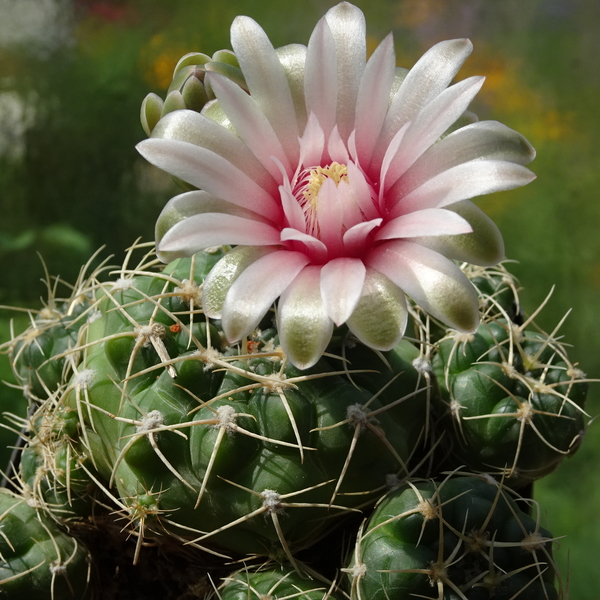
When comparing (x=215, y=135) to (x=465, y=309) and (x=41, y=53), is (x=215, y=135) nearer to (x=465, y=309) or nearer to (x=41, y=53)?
(x=465, y=309)

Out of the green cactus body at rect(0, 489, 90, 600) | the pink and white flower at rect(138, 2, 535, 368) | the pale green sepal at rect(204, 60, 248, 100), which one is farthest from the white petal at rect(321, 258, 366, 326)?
the green cactus body at rect(0, 489, 90, 600)

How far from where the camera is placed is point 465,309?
1.63ft

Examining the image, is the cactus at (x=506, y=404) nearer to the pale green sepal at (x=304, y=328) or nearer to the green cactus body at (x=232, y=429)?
the green cactus body at (x=232, y=429)

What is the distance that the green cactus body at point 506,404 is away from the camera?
702 mm

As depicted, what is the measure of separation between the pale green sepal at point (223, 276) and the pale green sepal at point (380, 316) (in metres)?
0.10

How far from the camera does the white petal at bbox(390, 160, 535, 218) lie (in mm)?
500

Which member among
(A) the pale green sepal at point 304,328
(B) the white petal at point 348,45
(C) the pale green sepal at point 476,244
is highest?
(B) the white petal at point 348,45

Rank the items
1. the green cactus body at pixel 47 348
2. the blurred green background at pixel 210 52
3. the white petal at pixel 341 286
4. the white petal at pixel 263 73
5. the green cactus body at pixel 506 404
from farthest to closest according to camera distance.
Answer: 1. the blurred green background at pixel 210 52
2. the green cactus body at pixel 47 348
3. the green cactus body at pixel 506 404
4. the white petal at pixel 263 73
5. the white petal at pixel 341 286

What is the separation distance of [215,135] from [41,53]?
4.32ft

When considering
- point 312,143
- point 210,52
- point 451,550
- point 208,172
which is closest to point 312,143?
point 312,143

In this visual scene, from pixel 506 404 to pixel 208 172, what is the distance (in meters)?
0.38

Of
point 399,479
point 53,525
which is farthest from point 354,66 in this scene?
point 53,525

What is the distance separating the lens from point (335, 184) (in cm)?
56

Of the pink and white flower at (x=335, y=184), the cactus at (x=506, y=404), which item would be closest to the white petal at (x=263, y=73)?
the pink and white flower at (x=335, y=184)
